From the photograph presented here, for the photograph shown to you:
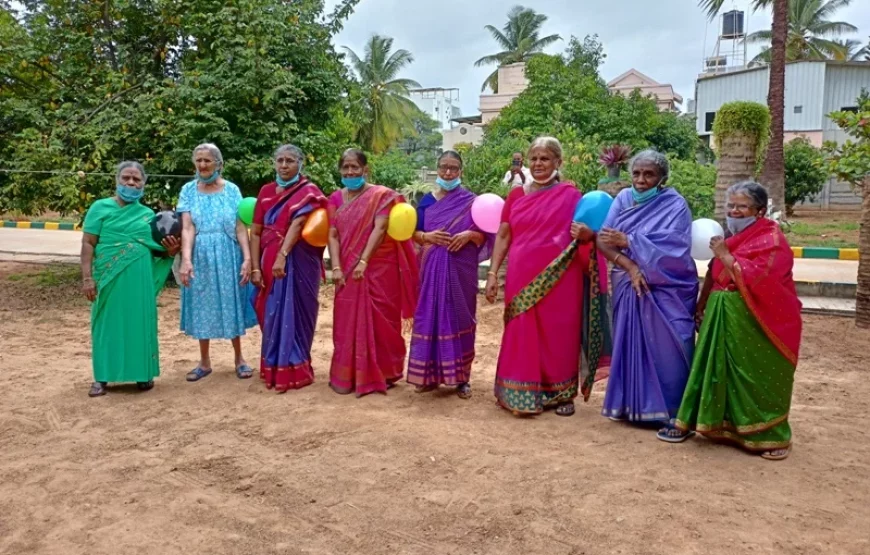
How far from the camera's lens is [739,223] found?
151 inches

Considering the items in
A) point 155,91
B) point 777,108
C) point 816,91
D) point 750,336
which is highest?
point 816,91

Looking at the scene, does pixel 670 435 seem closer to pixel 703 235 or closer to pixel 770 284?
pixel 770 284

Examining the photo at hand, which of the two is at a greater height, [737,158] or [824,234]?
[737,158]

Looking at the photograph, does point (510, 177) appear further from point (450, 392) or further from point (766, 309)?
point (766, 309)

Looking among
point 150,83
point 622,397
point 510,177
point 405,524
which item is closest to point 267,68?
point 150,83

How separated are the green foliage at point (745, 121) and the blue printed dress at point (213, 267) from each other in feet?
21.4

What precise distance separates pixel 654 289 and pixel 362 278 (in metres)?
2.00

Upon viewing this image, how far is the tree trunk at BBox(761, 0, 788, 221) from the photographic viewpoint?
14312 mm

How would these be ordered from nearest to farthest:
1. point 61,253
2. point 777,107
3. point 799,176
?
point 61,253
point 777,107
point 799,176

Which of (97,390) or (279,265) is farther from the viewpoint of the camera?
(97,390)

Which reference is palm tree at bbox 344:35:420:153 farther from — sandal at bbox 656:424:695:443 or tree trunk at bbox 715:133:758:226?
sandal at bbox 656:424:695:443

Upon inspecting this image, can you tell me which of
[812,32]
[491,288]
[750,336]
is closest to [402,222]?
[491,288]

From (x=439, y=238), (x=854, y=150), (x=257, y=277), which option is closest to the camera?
(x=439, y=238)

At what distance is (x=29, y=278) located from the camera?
35.4ft
